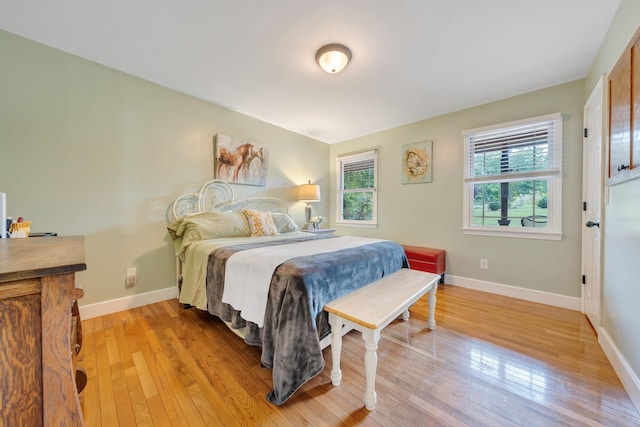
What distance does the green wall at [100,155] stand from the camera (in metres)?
1.92

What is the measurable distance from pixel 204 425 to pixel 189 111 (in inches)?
116

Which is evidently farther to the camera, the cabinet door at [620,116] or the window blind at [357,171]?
the window blind at [357,171]

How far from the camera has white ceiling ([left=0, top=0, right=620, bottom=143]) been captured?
164 cm

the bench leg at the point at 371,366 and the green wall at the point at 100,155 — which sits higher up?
the green wall at the point at 100,155

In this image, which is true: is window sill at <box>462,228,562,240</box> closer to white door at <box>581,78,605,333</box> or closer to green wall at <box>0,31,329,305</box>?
white door at <box>581,78,605,333</box>

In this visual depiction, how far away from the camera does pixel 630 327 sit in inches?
52.9

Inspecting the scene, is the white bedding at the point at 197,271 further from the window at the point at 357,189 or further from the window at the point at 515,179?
the window at the point at 515,179

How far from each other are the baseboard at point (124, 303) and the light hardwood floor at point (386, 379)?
5.5 inches

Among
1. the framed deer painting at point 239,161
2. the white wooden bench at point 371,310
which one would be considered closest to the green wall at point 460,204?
the white wooden bench at point 371,310

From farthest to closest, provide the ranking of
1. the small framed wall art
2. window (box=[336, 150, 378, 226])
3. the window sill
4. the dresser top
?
window (box=[336, 150, 378, 226]) → the small framed wall art → the window sill → the dresser top

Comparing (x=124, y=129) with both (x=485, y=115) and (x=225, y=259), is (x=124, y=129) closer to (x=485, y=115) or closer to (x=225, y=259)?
(x=225, y=259)

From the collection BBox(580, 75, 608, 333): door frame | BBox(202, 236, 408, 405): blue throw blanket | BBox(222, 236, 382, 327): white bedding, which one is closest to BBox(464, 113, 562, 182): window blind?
BBox(580, 75, 608, 333): door frame

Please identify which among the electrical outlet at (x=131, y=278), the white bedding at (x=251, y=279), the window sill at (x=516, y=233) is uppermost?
the window sill at (x=516, y=233)

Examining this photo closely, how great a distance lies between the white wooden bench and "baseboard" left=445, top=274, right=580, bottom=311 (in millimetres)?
1455
